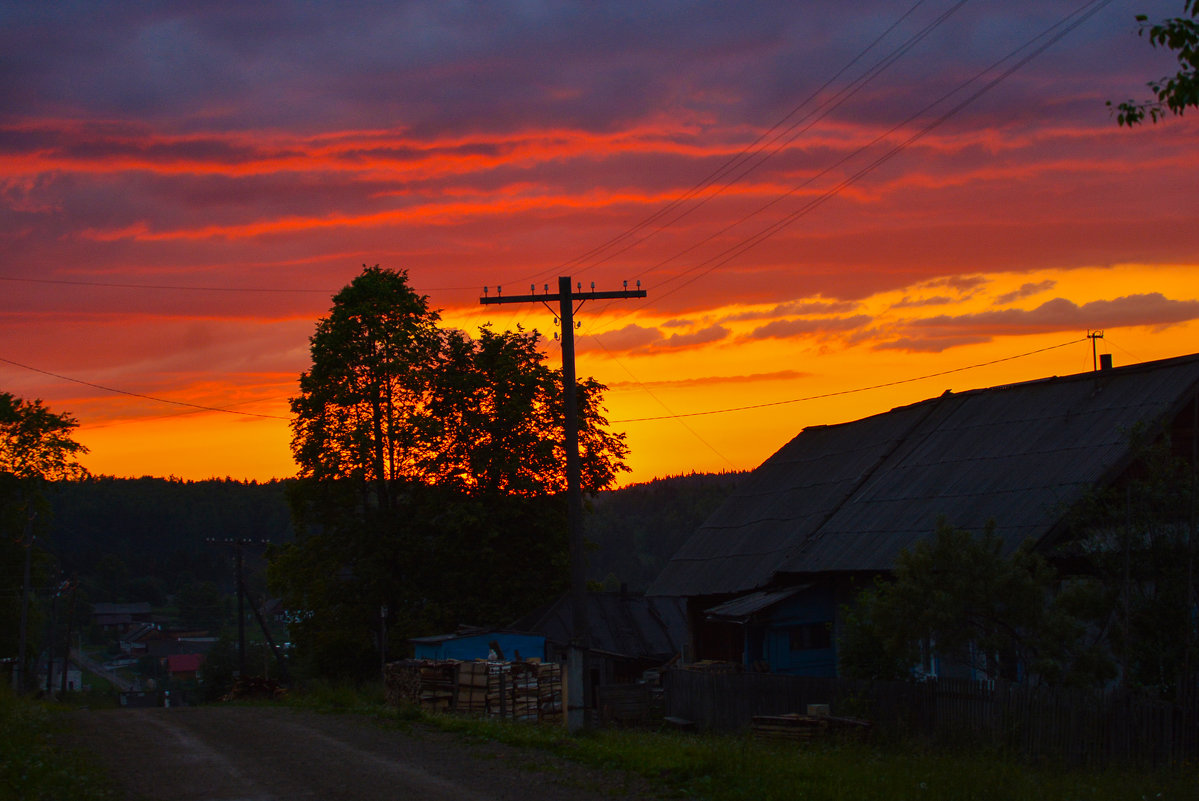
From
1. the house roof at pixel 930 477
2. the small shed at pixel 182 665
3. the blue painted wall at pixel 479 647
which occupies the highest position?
the house roof at pixel 930 477

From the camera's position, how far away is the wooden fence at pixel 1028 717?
16781mm

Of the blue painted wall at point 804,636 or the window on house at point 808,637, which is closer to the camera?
the blue painted wall at point 804,636

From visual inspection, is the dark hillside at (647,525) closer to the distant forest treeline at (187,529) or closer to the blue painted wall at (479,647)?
the distant forest treeline at (187,529)

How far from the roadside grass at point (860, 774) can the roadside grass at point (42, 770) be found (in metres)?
6.37

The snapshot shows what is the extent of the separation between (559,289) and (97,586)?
5051 inches

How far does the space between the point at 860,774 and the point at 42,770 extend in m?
10.8

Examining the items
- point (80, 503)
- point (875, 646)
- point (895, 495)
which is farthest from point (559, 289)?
point (80, 503)

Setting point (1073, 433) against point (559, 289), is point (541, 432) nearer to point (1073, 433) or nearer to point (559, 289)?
point (559, 289)

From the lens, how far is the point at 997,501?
25688 mm

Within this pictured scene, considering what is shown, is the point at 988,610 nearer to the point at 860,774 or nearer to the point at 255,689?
the point at 860,774

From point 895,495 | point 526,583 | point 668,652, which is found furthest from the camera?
point 526,583

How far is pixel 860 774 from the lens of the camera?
46.2 ft

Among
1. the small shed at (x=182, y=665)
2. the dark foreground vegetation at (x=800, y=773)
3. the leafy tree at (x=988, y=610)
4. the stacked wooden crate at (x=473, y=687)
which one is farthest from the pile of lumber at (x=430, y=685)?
the small shed at (x=182, y=665)

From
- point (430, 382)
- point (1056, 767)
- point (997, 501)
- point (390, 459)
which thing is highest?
point (430, 382)
